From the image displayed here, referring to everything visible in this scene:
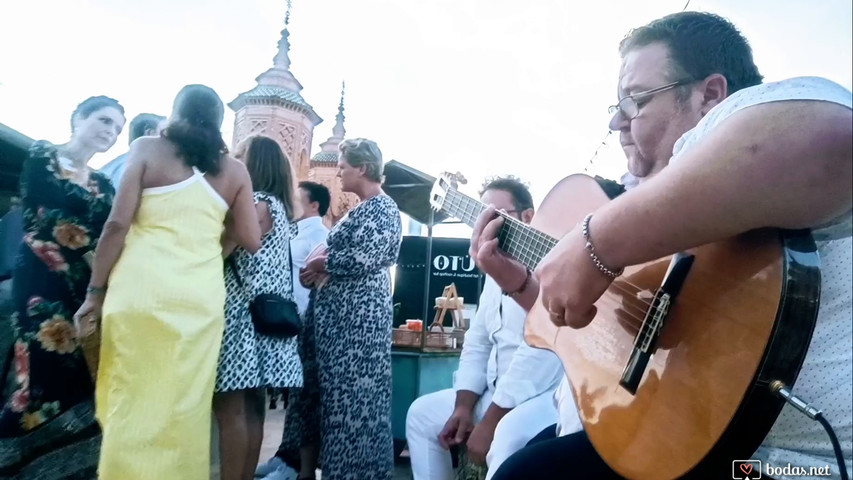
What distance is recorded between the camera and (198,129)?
217 centimetres

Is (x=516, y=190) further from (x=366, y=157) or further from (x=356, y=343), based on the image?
(x=356, y=343)

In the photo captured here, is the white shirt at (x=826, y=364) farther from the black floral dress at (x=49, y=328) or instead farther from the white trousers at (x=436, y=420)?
the black floral dress at (x=49, y=328)

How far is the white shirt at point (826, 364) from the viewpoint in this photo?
2.18 ft

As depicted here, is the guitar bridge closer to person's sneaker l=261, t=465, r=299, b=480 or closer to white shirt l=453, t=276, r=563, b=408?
white shirt l=453, t=276, r=563, b=408

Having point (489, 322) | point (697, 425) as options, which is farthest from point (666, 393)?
point (489, 322)

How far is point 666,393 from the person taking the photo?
0.82 m

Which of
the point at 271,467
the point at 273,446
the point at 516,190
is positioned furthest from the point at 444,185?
the point at 273,446

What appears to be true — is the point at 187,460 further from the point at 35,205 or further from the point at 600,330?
the point at 600,330

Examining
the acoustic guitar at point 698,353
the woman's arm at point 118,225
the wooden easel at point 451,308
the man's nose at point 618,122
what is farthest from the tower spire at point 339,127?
the acoustic guitar at point 698,353

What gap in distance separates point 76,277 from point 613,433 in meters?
2.25

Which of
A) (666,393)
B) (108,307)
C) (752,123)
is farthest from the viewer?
(108,307)

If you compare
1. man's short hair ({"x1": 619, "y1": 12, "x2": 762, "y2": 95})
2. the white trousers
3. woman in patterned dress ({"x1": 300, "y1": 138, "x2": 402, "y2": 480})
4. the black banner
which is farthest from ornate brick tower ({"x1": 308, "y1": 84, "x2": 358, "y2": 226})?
man's short hair ({"x1": 619, "y1": 12, "x2": 762, "y2": 95})

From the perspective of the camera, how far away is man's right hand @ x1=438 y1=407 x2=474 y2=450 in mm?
2297

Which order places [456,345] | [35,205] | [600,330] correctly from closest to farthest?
[600,330] < [35,205] < [456,345]
